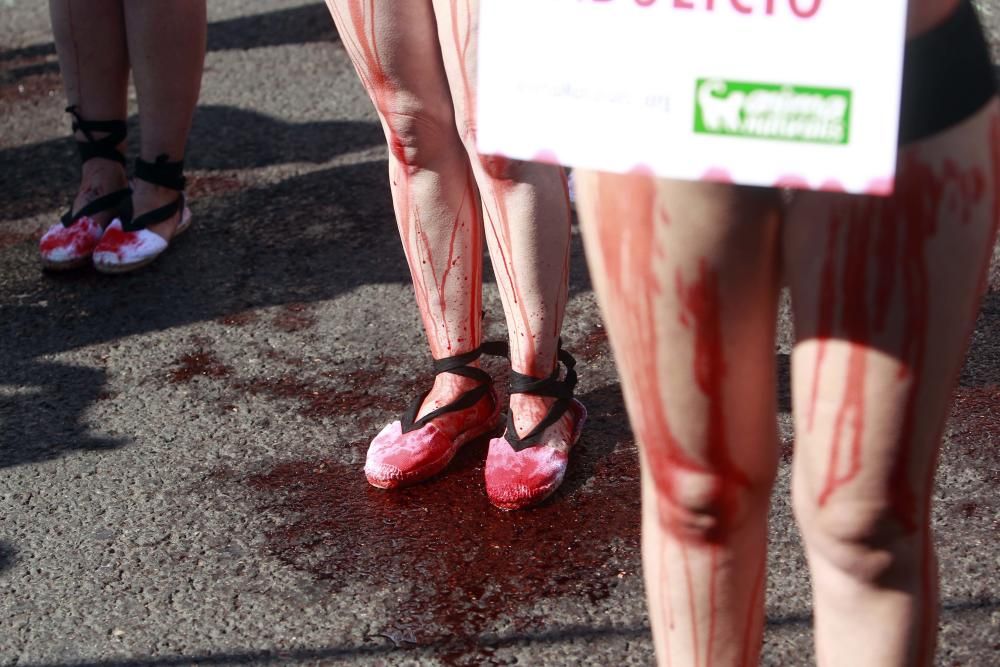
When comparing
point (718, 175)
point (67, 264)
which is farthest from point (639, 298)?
point (67, 264)

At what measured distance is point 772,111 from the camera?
1.19 meters

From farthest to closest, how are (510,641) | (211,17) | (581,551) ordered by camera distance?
(211,17) < (581,551) < (510,641)

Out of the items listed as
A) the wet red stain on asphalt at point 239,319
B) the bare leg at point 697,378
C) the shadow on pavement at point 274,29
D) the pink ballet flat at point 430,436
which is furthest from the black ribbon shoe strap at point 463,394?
the shadow on pavement at point 274,29

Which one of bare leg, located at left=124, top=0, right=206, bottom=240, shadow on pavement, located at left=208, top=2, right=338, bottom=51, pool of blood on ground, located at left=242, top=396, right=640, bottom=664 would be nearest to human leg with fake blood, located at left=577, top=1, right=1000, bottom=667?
pool of blood on ground, located at left=242, top=396, right=640, bottom=664

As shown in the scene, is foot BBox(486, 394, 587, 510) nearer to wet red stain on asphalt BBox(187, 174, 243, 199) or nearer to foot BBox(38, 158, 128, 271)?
foot BBox(38, 158, 128, 271)

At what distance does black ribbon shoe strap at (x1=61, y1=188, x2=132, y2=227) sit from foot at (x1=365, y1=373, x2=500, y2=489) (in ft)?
4.86

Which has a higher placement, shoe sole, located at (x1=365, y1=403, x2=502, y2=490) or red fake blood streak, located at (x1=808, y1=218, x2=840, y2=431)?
red fake blood streak, located at (x1=808, y1=218, x2=840, y2=431)

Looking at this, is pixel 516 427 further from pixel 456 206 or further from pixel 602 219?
pixel 602 219

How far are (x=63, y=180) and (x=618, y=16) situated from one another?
3.55 meters

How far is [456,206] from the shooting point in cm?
252

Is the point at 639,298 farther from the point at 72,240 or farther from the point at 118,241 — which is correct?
the point at 72,240

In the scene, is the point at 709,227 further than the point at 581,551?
No

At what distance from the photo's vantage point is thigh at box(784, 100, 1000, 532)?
1.23m

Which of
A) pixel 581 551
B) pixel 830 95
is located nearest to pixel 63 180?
pixel 581 551
